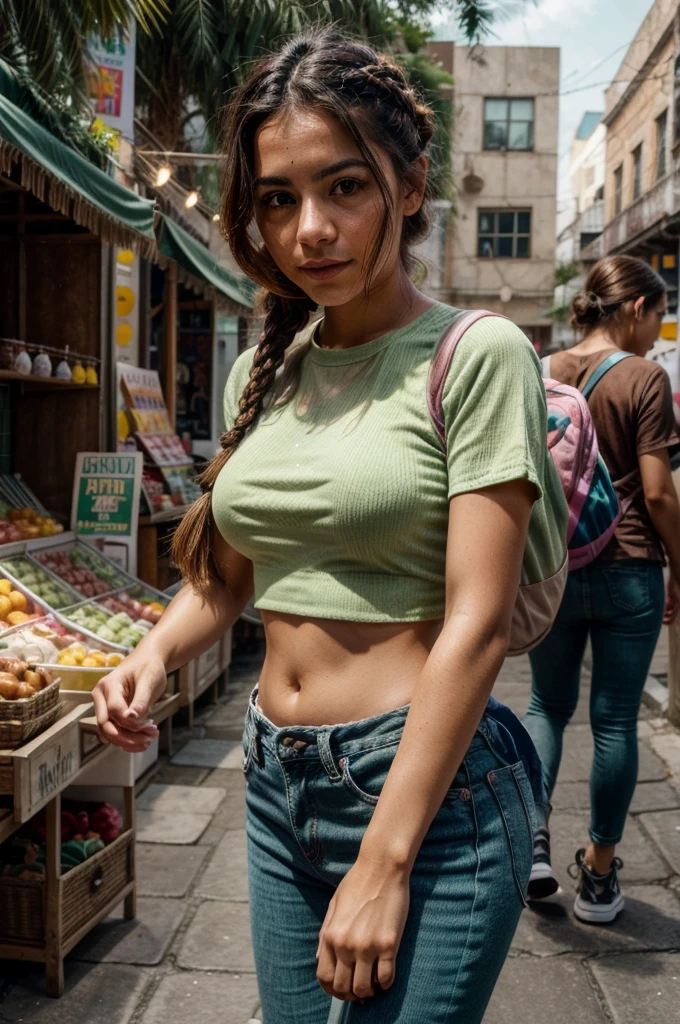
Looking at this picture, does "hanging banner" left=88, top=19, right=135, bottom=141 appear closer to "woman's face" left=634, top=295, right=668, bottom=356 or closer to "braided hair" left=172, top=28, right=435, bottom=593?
"woman's face" left=634, top=295, right=668, bottom=356

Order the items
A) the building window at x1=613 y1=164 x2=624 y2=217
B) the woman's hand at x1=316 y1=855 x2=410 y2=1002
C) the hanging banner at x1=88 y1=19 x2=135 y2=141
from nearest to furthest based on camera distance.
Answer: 1. the woman's hand at x1=316 y1=855 x2=410 y2=1002
2. the hanging banner at x1=88 y1=19 x2=135 y2=141
3. the building window at x1=613 y1=164 x2=624 y2=217

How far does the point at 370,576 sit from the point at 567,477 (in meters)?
1.60

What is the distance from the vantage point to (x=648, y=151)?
2550 centimetres

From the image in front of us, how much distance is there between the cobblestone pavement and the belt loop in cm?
202

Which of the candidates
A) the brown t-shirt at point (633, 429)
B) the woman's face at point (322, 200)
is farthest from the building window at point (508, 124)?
the woman's face at point (322, 200)

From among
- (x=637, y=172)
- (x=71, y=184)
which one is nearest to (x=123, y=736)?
(x=71, y=184)

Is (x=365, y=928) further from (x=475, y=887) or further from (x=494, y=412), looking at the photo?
(x=494, y=412)

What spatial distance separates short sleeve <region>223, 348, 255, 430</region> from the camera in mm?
1788

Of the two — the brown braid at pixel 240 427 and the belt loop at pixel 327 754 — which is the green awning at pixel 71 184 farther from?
the belt loop at pixel 327 754

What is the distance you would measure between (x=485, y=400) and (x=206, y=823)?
3760mm

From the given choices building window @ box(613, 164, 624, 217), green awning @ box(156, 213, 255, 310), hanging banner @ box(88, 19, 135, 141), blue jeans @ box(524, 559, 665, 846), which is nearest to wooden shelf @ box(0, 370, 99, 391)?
green awning @ box(156, 213, 255, 310)

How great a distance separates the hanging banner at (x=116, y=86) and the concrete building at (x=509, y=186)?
27.4 metres

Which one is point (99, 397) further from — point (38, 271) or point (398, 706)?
point (398, 706)

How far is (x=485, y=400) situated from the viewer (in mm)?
1320
